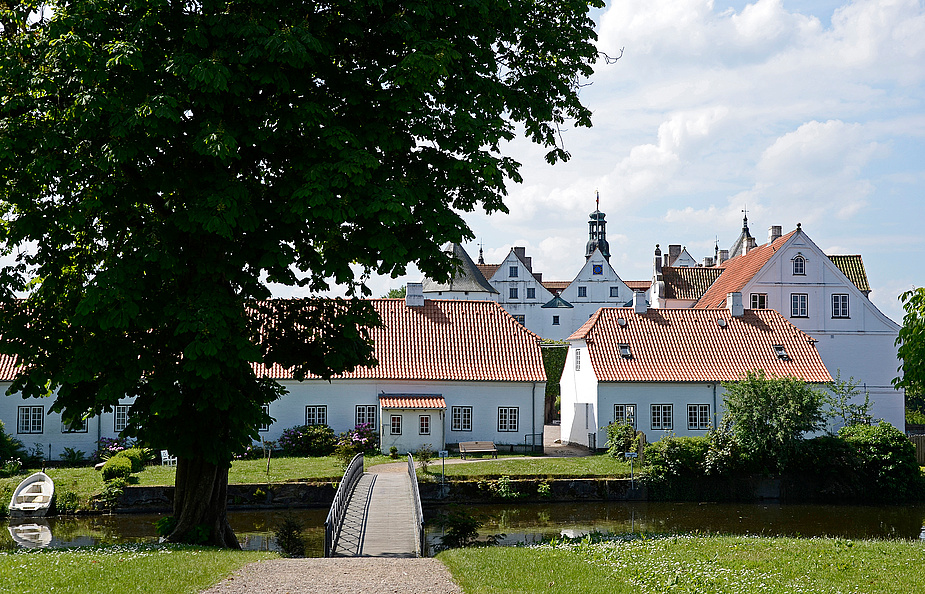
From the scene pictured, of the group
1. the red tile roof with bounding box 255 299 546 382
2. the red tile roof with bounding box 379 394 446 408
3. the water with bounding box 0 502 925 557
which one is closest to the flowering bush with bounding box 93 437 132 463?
the red tile roof with bounding box 255 299 546 382

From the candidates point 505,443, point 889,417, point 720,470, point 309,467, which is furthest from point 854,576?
point 889,417

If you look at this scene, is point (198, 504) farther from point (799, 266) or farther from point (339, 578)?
point (799, 266)

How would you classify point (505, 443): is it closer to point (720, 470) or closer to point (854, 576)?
point (720, 470)

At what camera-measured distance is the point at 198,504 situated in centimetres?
1434

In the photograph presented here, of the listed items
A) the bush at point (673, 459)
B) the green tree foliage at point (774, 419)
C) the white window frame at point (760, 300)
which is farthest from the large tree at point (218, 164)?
the white window frame at point (760, 300)

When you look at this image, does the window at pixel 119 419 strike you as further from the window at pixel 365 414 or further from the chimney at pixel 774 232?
the chimney at pixel 774 232

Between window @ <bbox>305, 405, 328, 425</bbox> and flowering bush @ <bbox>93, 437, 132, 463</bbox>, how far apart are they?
6517 mm

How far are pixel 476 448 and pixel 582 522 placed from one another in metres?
8.95

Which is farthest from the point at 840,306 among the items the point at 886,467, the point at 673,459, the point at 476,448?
the point at 476,448

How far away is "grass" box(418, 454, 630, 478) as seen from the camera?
26.2 meters

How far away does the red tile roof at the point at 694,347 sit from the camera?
3312cm

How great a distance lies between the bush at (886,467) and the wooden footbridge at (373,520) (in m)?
14.9

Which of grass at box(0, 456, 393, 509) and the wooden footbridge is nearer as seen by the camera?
the wooden footbridge

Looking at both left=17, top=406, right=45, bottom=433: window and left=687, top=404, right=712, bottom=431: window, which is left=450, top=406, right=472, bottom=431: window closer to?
left=687, top=404, right=712, bottom=431: window
